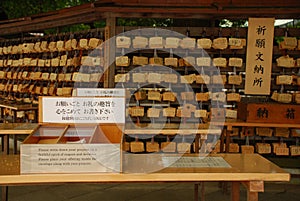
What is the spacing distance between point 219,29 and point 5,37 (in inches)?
240

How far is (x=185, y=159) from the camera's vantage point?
322cm

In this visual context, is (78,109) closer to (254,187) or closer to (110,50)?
(254,187)

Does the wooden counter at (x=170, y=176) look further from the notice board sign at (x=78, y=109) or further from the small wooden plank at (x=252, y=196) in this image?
the notice board sign at (x=78, y=109)

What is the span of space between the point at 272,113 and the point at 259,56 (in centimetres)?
123

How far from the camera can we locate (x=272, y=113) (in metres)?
5.50

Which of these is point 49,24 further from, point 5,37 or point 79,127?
point 79,127

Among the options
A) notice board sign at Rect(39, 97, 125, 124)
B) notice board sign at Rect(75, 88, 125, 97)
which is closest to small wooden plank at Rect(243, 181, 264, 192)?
notice board sign at Rect(39, 97, 125, 124)

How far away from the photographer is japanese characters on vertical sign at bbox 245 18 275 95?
20.6 feet

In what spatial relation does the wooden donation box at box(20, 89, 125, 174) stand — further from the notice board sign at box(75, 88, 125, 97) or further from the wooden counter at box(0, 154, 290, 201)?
the notice board sign at box(75, 88, 125, 97)

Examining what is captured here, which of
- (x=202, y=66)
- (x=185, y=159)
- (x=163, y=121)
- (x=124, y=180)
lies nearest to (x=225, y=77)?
(x=202, y=66)

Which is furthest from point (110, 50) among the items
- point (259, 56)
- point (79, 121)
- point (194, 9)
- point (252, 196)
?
point (252, 196)

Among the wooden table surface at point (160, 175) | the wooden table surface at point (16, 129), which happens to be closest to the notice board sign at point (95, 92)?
the wooden table surface at point (16, 129)

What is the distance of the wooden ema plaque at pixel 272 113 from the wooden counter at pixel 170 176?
2.44 metres

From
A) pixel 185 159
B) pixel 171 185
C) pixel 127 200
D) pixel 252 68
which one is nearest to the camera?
pixel 185 159
